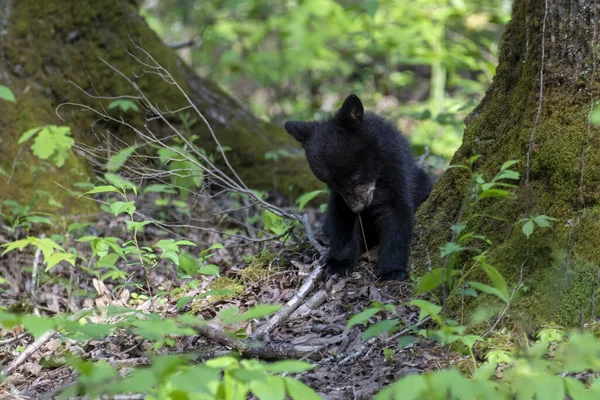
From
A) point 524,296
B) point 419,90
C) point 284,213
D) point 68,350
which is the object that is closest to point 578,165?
point 524,296

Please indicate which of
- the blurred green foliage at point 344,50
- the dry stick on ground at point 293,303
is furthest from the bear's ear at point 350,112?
the blurred green foliage at point 344,50

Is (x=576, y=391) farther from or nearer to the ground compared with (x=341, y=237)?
farther from the ground

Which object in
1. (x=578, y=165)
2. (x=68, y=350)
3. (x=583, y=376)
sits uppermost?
(x=578, y=165)

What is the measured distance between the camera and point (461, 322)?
342 centimetres

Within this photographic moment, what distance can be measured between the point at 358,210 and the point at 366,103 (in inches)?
264

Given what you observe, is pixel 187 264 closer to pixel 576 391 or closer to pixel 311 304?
pixel 311 304

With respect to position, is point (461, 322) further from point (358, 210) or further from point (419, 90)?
point (419, 90)

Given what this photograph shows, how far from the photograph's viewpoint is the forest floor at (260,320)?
320cm

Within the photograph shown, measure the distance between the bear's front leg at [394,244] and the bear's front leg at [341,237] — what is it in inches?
8.3

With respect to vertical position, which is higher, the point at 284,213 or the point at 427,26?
the point at 427,26

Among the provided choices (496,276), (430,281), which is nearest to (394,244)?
(430,281)

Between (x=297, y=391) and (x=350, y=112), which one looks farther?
(x=350, y=112)

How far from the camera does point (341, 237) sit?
467 centimetres

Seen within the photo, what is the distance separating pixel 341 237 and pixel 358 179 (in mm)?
450
